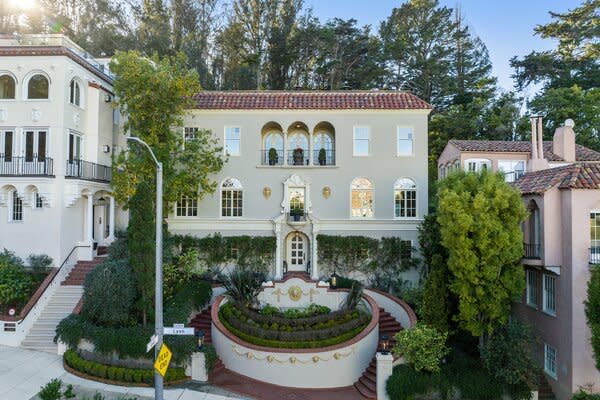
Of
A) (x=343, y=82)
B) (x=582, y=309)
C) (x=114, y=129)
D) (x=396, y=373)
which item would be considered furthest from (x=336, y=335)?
(x=343, y=82)

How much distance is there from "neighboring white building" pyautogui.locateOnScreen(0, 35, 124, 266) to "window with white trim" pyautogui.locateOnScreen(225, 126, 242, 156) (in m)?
7.85

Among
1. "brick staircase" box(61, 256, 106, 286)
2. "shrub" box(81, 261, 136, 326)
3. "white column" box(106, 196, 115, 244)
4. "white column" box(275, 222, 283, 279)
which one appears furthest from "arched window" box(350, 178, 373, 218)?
"brick staircase" box(61, 256, 106, 286)

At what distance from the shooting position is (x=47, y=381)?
13398 mm

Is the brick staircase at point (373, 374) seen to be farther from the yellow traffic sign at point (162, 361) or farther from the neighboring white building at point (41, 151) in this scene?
the neighboring white building at point (41, 151)

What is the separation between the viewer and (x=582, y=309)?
45.1 ft

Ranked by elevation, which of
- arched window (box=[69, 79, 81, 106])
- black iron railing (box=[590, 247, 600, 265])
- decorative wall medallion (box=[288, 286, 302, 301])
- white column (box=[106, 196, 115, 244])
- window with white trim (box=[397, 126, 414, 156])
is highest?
arched window (box=[69, 79, 81, 106])

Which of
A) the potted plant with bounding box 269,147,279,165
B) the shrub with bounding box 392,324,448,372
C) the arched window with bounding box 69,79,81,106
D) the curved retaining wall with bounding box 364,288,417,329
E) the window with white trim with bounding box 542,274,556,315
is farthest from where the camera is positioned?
the potted plant with bounding box 269,147,279,165

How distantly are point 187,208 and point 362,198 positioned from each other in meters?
10.5

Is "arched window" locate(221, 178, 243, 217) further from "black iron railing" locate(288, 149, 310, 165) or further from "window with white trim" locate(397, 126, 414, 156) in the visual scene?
"window with white trim" locate(397, 126, 414, 156)

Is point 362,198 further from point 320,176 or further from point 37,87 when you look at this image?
point 37,87

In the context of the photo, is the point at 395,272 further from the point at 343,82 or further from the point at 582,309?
the point at 343,82

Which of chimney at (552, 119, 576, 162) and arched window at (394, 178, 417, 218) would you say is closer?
arched window at (394, 178, 417, 218)

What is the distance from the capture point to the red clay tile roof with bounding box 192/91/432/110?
2325 cm

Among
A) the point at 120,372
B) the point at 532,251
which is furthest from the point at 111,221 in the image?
the point at 532,251
